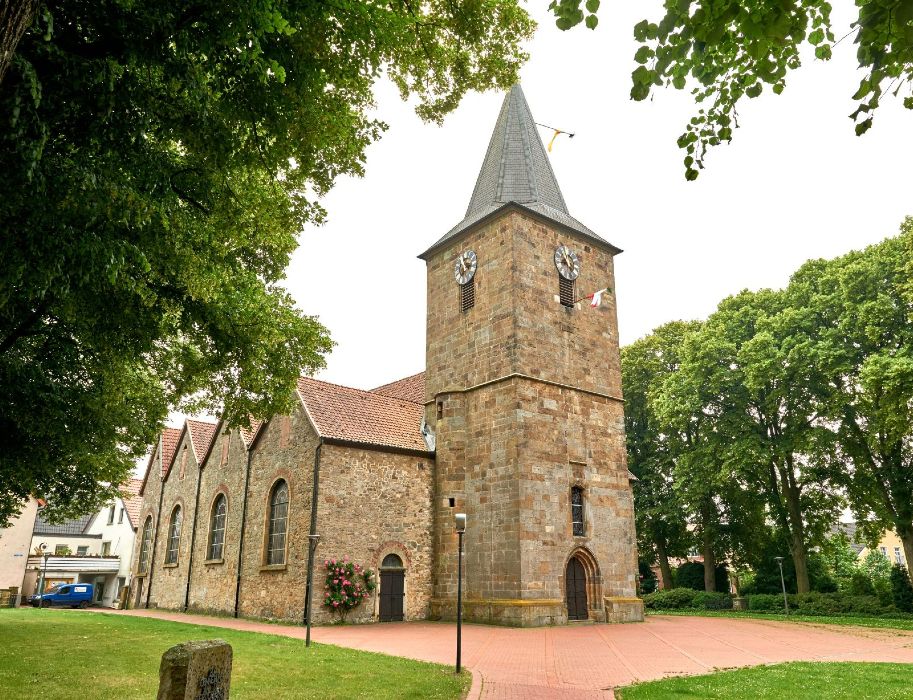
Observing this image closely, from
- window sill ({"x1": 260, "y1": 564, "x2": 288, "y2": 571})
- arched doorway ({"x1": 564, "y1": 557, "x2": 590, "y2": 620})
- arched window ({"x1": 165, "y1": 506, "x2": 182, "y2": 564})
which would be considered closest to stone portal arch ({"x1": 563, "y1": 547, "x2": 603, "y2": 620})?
arched doorway ({"x1": 564, "y1": 557, "x2": 590, "y2": 620})

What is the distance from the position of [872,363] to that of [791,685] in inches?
680

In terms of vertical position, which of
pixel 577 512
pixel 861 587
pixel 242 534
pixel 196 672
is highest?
pixel 577 512

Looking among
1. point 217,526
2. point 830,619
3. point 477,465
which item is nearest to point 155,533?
point 217,526

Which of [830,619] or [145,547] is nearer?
[830,619]

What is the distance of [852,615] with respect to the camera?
86.5ft

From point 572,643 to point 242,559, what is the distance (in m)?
13.4

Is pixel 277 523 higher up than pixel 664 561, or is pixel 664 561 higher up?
pixel 277 523

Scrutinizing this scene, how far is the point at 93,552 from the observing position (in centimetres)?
4697

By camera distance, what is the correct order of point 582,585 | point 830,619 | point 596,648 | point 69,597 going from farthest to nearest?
point 69,597, point 830,619, point 582,585, point 596,648

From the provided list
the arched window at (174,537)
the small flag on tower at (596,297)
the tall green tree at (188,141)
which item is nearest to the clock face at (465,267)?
the small flag on tower at (596,297)

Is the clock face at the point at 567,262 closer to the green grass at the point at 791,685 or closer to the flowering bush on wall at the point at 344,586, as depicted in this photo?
the flowering bush on wall at the point at 344,586

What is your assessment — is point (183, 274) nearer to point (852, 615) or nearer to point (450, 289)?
point (450, 289)

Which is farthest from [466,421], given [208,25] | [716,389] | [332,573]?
[208,25]

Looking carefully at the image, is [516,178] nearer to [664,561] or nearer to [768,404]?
[768,404]
